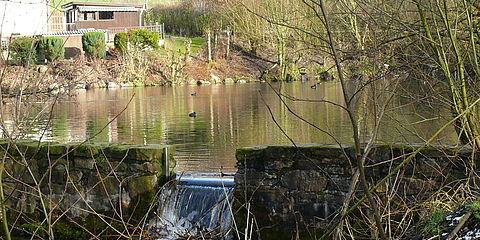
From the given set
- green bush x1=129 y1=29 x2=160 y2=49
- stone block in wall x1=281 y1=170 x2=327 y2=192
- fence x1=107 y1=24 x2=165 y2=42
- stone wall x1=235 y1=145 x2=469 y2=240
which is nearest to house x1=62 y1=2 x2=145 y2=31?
fence x1=107 y1=24 x2=165 y2=42

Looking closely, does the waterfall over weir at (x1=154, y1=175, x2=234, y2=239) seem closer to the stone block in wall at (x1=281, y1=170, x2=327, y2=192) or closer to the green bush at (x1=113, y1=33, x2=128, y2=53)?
the stone block in wall at (x1=281, y1=170, x2=327, y2=192)

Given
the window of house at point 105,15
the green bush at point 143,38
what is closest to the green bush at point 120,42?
the green bush at point 143,38

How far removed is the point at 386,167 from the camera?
6.31 m

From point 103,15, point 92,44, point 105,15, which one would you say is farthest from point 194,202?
point 105,15

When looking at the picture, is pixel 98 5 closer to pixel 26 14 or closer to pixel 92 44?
pixel 92 44

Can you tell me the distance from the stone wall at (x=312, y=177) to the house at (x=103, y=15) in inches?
1730

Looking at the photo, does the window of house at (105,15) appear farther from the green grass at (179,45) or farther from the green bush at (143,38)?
the green bush at (143,38)

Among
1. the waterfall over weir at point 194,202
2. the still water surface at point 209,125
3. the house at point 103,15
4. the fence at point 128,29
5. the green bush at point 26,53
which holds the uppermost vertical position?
the house at point 103,15

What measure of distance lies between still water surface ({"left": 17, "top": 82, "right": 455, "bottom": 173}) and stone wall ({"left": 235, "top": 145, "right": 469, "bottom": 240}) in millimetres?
1656

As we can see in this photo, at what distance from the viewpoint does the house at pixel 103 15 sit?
1930 inches

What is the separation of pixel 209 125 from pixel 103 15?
35926 mm

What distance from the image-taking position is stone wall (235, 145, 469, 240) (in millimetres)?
6070

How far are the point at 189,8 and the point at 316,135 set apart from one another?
36.9 metres

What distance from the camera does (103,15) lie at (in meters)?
50.1
